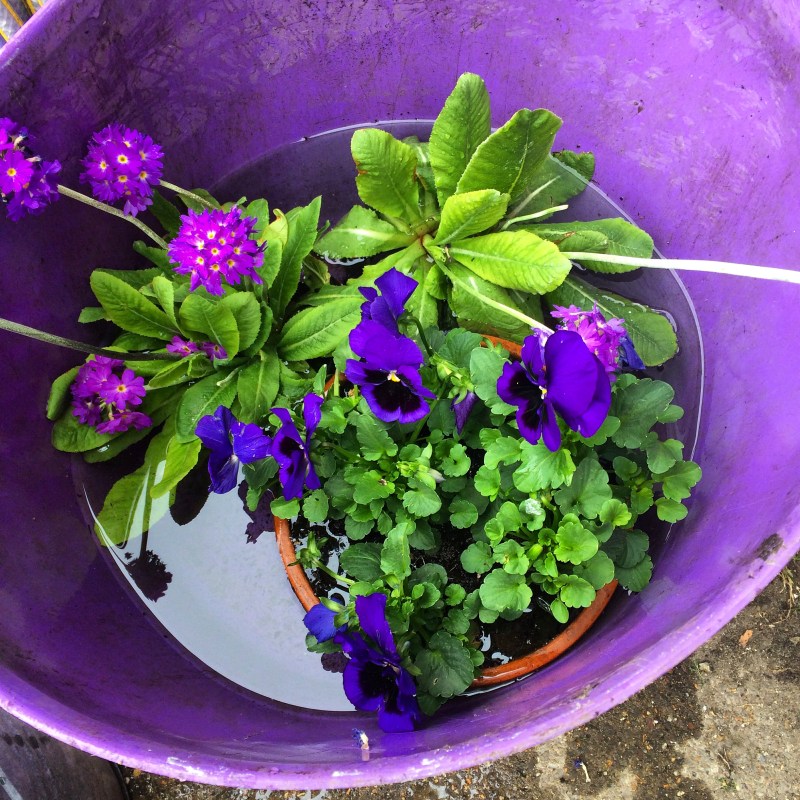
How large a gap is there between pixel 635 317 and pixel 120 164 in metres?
0.97

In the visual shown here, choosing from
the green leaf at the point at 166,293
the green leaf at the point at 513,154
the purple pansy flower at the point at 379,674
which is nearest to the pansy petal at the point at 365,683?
the purple pansy flower at the point at 379,674

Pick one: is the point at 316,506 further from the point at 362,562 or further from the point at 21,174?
the point at 21,174

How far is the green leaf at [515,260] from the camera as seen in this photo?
1202 millimetres

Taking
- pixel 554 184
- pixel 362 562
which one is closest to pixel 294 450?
pixel 362 562

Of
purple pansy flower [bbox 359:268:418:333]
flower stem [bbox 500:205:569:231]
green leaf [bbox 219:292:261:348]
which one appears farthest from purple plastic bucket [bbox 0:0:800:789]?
purple pansy flower [bbox 359:268:418:333]

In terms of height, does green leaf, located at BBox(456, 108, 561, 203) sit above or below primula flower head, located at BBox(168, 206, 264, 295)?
below

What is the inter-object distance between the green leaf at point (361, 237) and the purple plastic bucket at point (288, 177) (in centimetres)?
27

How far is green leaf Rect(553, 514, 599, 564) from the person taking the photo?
963 mm

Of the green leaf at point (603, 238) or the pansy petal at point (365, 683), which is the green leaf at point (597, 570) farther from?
the green leaf at point (603, 238)

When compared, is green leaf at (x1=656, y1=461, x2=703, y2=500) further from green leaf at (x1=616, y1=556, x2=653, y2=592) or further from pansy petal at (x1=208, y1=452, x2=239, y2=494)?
pansy petal at (x1=208, y1=452, x2=239, y2=494)

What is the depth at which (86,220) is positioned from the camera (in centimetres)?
133

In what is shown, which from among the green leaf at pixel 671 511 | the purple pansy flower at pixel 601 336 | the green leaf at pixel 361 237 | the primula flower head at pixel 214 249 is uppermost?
the primula flower head at pixel 214 249

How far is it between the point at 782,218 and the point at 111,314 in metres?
1.18

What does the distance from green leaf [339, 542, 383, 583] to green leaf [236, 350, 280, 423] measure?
0.33m
